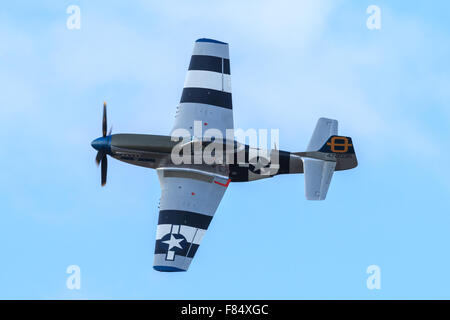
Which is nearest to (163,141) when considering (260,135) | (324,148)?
(260,135)

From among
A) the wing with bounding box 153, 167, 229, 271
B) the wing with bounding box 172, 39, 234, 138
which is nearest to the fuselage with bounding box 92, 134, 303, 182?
the wing with bounding box 153, 167, 229, 271

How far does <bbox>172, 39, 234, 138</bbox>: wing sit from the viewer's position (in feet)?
126

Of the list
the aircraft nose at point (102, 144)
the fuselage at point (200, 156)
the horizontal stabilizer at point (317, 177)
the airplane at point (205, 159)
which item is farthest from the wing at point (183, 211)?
the horizontal stabilizer at point (317, 177)

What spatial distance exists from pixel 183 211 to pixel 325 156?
6.40 meters

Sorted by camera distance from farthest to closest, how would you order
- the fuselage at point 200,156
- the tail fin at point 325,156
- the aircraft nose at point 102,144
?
the aircraft nose at point 102,144 → the fuselage at point 200,156 → the tail fin at point 325,156

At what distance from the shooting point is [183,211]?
3488cm

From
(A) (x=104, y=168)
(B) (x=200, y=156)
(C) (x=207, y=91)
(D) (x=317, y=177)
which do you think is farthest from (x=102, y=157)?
(D) (x=317, y=177)

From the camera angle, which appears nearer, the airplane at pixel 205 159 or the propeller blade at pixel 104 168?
the airplane at pixel 205 159

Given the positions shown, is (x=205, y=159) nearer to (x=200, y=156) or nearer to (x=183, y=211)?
(x=200, y=156)

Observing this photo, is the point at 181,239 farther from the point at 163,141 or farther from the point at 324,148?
the point at 324,148

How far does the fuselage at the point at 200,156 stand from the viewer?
121ft

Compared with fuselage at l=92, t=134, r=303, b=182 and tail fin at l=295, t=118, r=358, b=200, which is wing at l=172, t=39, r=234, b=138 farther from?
tail fin at l=295, t=118, r=358, b=200

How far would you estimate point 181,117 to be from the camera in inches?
1521

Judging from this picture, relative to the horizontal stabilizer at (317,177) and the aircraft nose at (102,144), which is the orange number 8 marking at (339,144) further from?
the aircraft nose at (102,144)
